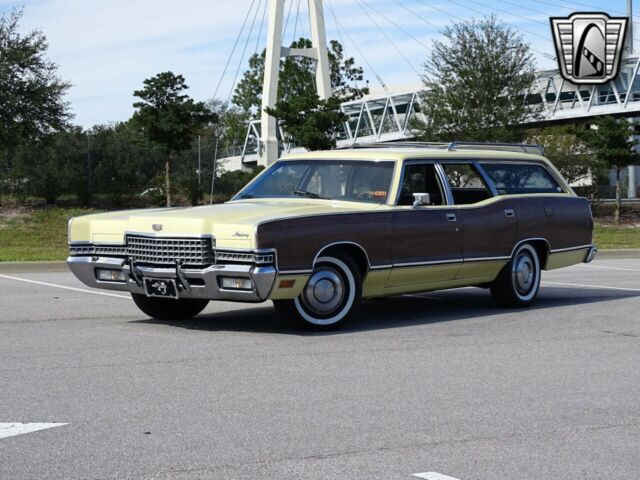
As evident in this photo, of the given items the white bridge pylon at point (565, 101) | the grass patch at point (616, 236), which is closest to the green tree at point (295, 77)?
the white bridge pylon at point (565, 101)

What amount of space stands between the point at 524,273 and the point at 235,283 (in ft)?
13.7

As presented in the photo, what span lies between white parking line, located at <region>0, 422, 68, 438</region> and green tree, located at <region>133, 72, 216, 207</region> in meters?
31.2

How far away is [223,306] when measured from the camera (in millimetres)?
12312

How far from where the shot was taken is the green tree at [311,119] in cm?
4084

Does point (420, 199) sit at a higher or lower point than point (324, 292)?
higher

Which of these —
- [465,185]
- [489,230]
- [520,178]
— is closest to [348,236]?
[489,230]

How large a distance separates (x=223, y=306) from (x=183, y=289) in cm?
262

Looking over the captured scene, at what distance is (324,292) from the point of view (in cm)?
1003

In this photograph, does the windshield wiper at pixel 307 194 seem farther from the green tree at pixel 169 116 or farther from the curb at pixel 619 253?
the green tree at pixel 169 116

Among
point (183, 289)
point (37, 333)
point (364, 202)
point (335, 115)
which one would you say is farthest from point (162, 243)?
point (335, 115)

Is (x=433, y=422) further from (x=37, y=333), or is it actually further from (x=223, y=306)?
(x=223, y=306)

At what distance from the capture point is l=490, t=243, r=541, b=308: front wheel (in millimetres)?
12077

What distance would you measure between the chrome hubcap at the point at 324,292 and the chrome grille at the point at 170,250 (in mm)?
959

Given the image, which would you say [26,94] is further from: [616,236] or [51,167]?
[616,236]
